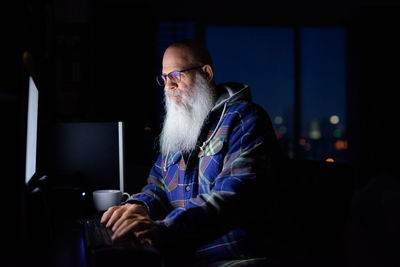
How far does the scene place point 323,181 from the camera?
1209 millimetres

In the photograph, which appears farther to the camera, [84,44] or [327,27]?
[327,27]

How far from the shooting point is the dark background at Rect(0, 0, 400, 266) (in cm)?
366

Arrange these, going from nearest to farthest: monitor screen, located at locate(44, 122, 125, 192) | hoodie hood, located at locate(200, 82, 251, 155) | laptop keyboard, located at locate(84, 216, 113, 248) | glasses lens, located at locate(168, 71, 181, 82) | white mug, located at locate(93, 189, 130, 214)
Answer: laptop keyboard, located at locate(84, 216, 113, 248)
hoodie hood, located at locate(200, 82, 251, 155)
glasses lens, located at locate(168, 71, 181, 82)
white mug, located at locate(93, 189, 130, 214)
monitor screen, located at locate(44, 122, 125, 192)

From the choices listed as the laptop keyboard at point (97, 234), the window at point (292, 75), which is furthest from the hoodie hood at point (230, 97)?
the window at point (292, 75)

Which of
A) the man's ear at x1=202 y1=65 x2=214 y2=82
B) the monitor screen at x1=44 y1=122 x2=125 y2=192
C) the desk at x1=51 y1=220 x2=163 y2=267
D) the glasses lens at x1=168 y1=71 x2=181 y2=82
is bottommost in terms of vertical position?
the desk at x1=51 y1=220 x2=163 y2=267

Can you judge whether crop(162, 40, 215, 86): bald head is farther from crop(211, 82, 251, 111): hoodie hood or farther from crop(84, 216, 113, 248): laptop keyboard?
crop(84, 216, 113, 248): laptop keyboard

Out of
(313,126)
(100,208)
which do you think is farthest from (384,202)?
(313,126)

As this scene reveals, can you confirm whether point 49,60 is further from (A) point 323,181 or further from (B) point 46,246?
(A) point 323,181

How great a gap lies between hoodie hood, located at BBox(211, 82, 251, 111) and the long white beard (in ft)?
0.25

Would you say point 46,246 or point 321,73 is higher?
point 321,73

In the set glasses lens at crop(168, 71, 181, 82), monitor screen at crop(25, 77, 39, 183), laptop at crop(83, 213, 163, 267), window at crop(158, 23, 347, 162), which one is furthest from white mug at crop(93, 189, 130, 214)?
window at crop(158, 23, 347, 162)

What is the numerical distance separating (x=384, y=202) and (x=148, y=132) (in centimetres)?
259

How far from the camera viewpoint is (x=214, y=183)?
50.2 inches

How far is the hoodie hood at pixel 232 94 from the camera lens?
4.52ft
